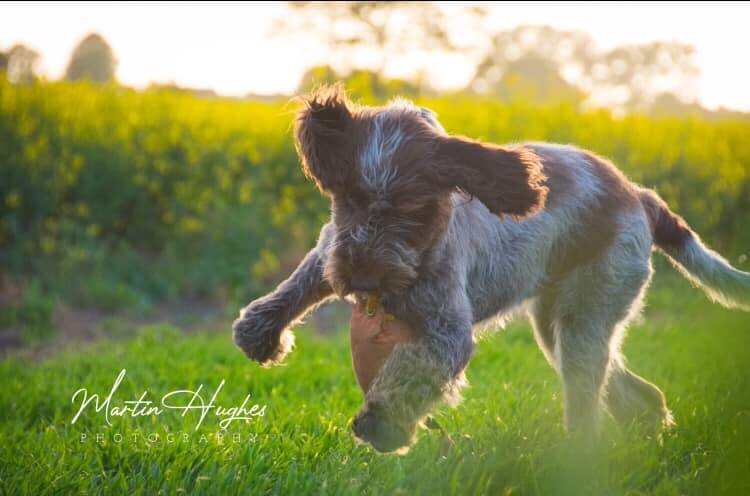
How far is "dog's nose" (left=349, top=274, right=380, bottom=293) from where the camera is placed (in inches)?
135

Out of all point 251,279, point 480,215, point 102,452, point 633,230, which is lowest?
point 251,279

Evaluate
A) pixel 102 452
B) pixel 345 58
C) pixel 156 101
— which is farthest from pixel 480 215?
pixel 345 58

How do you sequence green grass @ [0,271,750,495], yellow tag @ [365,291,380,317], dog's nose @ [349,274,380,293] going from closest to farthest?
1. dog's nose @ [349,274,380,293]
2. yellow tag @ [365,291,380,317]
3. green grass @ [0,271,750,495]

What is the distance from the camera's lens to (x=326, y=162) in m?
3.72

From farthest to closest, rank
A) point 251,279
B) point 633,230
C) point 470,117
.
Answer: point 470,117 < point 251,279 < point 633,230

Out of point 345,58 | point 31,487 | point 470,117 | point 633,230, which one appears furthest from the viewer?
point 345,58

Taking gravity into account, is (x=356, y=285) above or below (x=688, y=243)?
above

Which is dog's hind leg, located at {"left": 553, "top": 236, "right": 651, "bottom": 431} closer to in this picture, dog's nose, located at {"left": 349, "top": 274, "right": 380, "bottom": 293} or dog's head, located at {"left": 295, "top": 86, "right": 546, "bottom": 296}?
dog's head, located at {"left": 295, "top": 86, "right": 546, "bottom": 296}

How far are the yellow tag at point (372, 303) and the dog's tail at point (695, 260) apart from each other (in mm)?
2535

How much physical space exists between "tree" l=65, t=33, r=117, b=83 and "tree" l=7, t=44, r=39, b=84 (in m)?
1.22

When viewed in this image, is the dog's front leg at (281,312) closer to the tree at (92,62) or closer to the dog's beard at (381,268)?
the dog's beard at (381,268)

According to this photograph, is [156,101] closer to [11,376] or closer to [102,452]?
[11,376]

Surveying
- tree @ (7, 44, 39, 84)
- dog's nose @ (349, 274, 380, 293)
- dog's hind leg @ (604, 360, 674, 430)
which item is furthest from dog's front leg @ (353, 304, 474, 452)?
tree @ (7, 44, 39, 84)

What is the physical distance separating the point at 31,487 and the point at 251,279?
7107 millimetres
